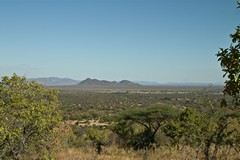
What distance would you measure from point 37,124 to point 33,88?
5.72ft

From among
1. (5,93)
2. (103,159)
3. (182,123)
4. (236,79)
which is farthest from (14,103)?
(182,123)

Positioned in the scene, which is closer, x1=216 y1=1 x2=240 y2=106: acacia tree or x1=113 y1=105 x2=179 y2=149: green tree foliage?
x1=216 y1=1 x2=240 y2=106: acacia tree

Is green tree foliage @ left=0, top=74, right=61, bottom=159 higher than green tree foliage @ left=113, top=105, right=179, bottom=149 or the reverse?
higher

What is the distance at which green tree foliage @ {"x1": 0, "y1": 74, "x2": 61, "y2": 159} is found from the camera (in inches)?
379

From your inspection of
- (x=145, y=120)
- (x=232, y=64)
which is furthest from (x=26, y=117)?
(x=145, y=120)

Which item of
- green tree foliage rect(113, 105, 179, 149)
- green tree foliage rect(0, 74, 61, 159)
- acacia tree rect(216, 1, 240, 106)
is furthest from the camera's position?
green tree foliage rect(113, 105, 179, 149)

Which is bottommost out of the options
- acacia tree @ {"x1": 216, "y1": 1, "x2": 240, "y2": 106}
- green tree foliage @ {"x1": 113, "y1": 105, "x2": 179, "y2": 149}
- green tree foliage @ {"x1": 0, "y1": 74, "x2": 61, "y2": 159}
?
green tree foliage @ {"x1": 113, "y1": 105, "x2": 179, "y2": 149}

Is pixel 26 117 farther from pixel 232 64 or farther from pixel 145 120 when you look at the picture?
pixel 145 120

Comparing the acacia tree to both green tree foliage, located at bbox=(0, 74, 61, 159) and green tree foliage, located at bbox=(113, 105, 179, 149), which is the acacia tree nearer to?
green tree foliage, located at bbox=(0, 74, 61, 159)

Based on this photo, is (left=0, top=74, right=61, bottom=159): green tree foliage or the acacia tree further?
(left=0, top=74, right=61, bottom=159): green tree foliage

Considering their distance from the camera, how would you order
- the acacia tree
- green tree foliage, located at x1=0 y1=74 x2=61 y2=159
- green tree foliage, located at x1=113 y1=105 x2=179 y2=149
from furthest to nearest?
1. green tree foliage, located at x1=113 y1=105 x2=179 y2=149
2. green tree foliage, located at x1=0 y1=74 x2=61 y2=159
3. the acacia tree

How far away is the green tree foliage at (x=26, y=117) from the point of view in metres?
→ 9.62

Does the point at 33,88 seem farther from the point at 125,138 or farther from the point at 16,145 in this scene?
the point at 125,138

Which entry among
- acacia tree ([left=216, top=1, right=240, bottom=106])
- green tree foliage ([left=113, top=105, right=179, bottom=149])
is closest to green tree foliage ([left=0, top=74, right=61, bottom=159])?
acacia tree ([left=216, top=1, right=240, bottom=106])
